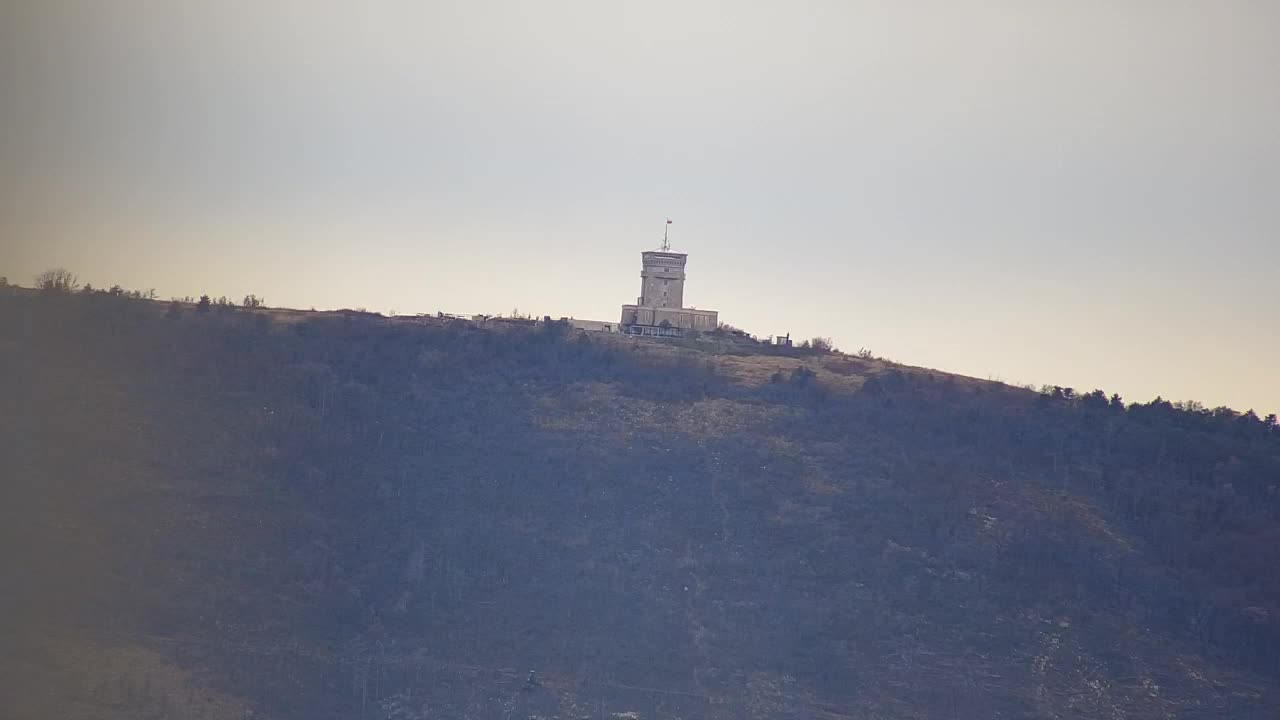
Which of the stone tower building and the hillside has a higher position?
the stone tower building

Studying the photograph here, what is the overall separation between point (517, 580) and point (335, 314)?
966 inches

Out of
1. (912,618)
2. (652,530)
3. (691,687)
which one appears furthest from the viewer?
(652,530)

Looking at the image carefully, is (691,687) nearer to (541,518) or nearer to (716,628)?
(716,628)

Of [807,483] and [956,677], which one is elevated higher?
[807,483]

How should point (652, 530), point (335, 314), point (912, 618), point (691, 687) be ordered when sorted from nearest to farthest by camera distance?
point (691, 687), point (912, 618), point (652, 530), point (335, 314)

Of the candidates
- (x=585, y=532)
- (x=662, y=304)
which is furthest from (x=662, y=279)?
(x=585, y=532)

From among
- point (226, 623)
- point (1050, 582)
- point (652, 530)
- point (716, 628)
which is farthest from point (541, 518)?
point (1050, 582)

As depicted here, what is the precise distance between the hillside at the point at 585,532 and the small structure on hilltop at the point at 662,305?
149 inches

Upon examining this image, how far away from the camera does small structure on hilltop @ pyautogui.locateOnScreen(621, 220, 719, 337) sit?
8412 cm

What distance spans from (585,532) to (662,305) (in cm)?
2210

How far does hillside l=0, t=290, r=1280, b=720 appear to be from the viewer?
5606cm

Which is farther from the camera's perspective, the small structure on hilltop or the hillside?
the small structure on hilltop

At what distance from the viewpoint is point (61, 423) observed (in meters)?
64.4

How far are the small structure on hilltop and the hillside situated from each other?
149 inches
